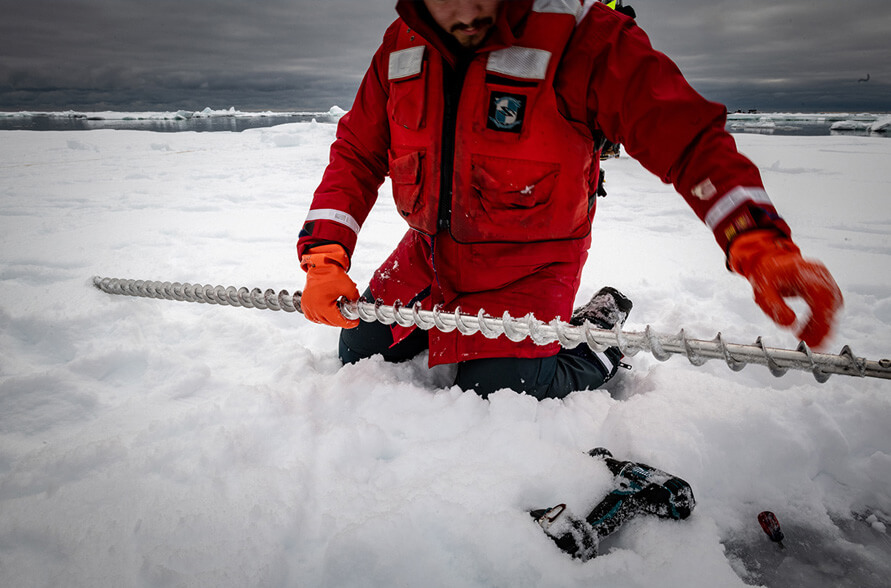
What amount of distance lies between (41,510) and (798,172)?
7.55 metres

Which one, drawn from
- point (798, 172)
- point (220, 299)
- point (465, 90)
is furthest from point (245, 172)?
point (798, 172)

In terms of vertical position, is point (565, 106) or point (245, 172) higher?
point (565, 106)

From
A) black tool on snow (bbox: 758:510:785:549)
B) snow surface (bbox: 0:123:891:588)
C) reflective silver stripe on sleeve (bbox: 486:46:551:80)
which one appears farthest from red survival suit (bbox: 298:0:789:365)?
black tool on snow (bbox: 758:510:785:549)

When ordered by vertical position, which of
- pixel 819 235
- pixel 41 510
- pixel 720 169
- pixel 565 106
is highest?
pixel 565 106

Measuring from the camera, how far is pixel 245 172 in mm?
6391

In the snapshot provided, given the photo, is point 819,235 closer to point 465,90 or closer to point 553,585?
point 465,90

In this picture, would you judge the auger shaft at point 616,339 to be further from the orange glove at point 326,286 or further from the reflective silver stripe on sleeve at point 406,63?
the reflective silver stripe on sleeve at point 406,63

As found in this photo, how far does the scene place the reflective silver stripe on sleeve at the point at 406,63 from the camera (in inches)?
52.5

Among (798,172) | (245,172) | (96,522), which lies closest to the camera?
(96,522)

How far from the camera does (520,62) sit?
47.3 inches

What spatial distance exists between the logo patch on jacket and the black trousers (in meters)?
0.70

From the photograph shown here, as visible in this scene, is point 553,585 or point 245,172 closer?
point 553,585

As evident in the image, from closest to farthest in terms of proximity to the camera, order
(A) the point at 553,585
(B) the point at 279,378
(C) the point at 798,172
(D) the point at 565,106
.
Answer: (A) the point at 553,585, (D) the point at 565,106, (B) the point at 279,378, (C) the point at 798,172

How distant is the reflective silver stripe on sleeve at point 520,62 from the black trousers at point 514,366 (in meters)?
0.83
